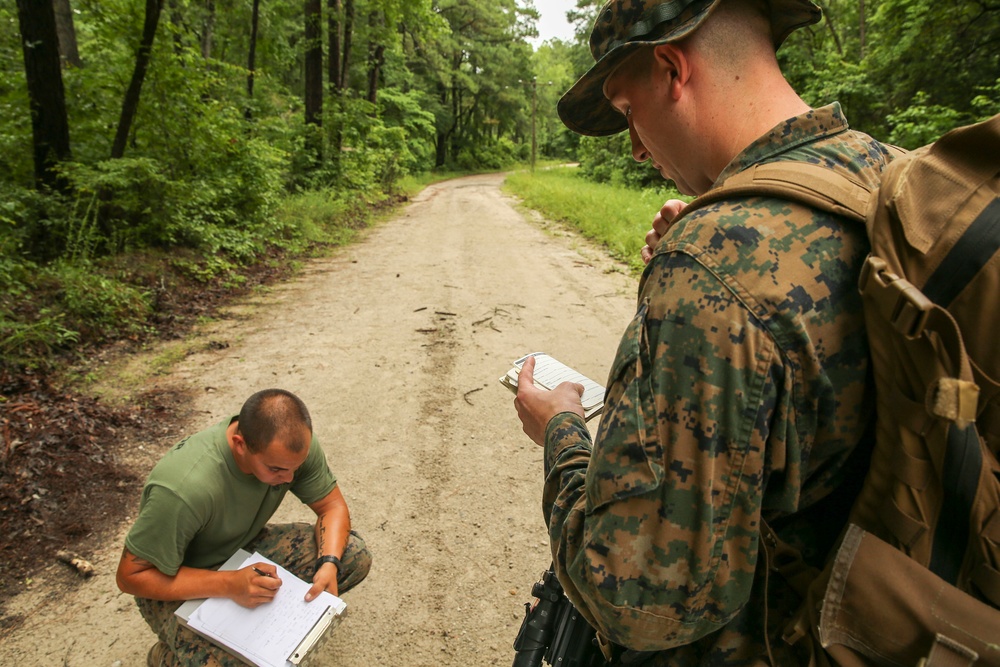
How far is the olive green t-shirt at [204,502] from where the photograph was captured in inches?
80.2

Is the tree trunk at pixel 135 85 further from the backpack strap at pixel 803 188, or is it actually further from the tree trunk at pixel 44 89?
the backpack strap at pixel 803 188

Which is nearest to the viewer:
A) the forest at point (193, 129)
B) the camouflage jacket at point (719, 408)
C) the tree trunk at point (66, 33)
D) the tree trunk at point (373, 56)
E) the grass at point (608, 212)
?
the camouflage jacket at point (719, 408)

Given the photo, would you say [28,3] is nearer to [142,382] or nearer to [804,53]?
[142,382]

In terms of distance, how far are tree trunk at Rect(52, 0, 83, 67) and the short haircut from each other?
8.38 metres

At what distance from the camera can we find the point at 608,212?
13281mm

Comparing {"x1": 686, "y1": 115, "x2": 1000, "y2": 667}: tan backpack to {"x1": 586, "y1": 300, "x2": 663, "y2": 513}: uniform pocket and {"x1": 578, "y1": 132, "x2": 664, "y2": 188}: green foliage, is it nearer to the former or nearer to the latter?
{"x1": 586, "y1": 300, "x2": 663, "y2": 513}: uniform pocket

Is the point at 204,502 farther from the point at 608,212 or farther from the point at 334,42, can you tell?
the point at 334,42

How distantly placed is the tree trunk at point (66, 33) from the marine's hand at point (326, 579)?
343 inches

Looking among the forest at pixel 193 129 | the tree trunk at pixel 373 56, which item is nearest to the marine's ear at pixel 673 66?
the forest at pixel 193 129

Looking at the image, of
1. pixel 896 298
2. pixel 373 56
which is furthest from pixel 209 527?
pixel 373 56

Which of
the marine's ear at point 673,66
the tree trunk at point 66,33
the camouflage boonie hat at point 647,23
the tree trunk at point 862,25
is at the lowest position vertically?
the marine's ear at point 673,66

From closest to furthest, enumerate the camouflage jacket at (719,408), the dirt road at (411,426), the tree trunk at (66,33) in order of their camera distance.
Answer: the camouflage jacket at (719,408)
the dirt road at (411,426)
the tree trunk at (66,33)

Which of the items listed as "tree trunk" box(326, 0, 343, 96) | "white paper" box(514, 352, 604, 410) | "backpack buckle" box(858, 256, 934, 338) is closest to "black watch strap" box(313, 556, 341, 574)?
"white paper" box(514, 352, 604, 410)

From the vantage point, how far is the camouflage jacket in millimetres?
849
